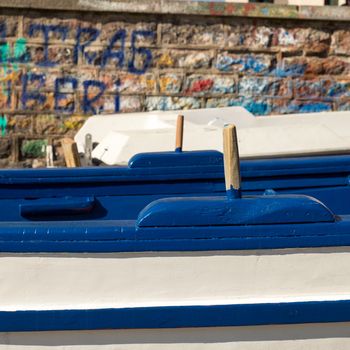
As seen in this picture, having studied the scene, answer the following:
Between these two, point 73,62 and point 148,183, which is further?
point 73,62

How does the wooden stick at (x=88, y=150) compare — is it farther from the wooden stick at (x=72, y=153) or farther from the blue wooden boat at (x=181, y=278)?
the blue wooden boat at (x=181, y=278)

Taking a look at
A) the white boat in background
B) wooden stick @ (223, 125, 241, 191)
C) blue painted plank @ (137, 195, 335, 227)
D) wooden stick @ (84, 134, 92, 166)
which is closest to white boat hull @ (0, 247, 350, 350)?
blue painted plank @ (137, 195, 335, 227)

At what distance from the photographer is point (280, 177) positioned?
390 centimetres

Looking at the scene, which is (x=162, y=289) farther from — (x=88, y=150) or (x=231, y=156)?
(x=88, y=150)

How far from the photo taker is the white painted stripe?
7.77 ft

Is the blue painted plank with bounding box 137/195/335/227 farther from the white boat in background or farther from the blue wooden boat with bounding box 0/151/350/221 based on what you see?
the white boat in background

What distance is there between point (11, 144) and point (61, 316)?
16.0ft

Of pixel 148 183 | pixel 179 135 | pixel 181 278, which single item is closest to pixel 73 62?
pixel 179 135

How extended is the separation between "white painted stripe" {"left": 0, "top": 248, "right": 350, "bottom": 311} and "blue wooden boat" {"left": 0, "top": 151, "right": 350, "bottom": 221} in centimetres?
124

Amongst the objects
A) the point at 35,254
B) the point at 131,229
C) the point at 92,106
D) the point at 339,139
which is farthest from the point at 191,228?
the point at 92,106

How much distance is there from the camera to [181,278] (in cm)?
239

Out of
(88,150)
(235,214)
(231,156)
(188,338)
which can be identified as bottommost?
(88,150)

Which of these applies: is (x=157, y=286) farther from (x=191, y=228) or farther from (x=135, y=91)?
(x=135, y=91)

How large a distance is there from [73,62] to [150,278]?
493 cm
